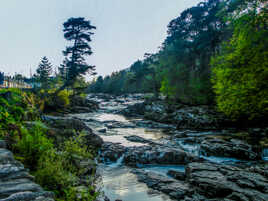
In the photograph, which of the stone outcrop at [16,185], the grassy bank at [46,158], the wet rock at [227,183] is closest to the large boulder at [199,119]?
the wet rock at [227,183]

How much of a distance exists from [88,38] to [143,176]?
23505 millimetres

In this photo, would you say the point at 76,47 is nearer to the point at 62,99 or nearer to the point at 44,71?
the point at 62,99

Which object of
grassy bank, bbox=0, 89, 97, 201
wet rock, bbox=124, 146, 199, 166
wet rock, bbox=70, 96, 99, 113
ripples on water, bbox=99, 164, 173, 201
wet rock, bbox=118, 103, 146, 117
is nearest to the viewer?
grassy bank, bbox=0, 89, 97, 201

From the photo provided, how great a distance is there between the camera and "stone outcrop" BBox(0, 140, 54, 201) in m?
2.08

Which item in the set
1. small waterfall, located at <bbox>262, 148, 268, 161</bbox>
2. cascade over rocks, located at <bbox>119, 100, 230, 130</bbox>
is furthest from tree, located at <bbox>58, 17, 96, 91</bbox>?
small waterfall, located at <bbox>262, 148, 268, 161</bbox>

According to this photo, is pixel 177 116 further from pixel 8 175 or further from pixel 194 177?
pixel 8 175

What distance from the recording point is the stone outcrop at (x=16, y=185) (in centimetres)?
208

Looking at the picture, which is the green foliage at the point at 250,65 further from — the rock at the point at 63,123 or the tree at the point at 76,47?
the tree at the point at 76,47

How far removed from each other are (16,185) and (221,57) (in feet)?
44.1

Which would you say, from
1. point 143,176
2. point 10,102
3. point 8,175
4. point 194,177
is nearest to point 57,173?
point 8,175

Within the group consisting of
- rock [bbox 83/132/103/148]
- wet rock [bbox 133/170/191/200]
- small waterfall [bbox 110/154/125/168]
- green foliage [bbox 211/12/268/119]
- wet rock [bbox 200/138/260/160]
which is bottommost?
small waterfall [bbox 110/154/125/168]

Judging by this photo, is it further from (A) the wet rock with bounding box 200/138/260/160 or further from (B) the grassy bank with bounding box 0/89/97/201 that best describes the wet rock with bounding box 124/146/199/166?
(B) the grassy bank with bounding box 0/89/97/201

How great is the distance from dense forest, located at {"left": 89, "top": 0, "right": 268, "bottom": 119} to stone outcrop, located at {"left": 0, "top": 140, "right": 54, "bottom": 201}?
10.6m

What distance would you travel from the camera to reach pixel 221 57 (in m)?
11.9
